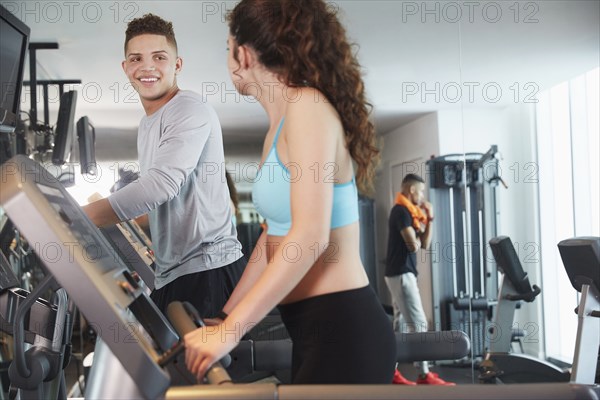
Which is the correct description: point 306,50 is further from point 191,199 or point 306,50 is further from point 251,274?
point 191,199

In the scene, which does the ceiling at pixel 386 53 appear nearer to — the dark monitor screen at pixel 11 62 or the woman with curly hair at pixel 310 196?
the dark monitor screen at pixel 11 62

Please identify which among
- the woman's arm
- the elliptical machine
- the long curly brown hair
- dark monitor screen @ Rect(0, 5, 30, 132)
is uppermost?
dark monitor screen @ Rect(0, 5, 30, 132)

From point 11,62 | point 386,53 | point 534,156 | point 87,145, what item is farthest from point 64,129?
point 534,156

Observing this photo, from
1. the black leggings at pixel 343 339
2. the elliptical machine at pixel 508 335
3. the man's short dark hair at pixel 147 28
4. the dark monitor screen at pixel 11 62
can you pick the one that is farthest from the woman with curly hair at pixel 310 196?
the elliptical machine at pixel 508 335

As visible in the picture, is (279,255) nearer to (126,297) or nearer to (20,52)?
(126,297)

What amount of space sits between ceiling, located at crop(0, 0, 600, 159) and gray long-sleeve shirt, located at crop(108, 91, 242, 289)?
1.46 meters

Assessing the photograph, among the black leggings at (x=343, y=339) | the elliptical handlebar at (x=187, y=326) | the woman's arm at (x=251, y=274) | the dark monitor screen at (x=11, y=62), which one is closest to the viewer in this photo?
the elliptical handlebar at (x=187, y=326)

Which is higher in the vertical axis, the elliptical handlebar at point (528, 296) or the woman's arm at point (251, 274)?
the woman's arm at point (251, 274)

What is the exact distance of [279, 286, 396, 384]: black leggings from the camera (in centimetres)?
122

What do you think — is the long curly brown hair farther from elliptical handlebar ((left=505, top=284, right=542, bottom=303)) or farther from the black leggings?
elliptical handlebar ((left=505, top=284, right=542, bottom=303))

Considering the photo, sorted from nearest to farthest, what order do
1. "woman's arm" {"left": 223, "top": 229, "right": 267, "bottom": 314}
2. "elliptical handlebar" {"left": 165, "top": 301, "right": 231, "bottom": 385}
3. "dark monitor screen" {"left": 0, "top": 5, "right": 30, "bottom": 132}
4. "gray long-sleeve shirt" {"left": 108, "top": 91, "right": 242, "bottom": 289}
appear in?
"elliptical handlebar" {"left": 165, "top": 301, "right": 231, "bottom": 385} → "woman's arm" {"left": 223, "top": 229, "right": 267, "bottom": 314} → "gray long-sleeve shirt" {"left": 108, "top": 91, "right": 242, "bottom": 289} → "dark monitor screen" {"left": 0, "top": 5, "right": 30, "bottom": 132}

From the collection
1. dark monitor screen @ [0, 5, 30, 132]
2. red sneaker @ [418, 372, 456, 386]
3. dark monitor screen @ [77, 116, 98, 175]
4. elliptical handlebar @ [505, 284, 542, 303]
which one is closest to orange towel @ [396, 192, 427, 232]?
elliptical handlebar @ [505, 284, 542, 303]

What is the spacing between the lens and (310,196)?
1.16m

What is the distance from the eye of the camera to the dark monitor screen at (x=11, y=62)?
97.3 inches
